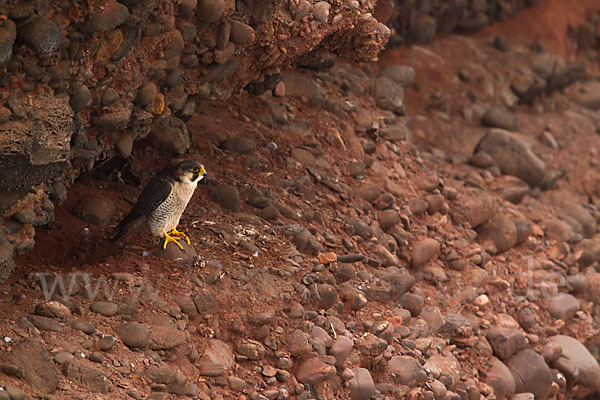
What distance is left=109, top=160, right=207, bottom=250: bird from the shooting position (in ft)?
17.4

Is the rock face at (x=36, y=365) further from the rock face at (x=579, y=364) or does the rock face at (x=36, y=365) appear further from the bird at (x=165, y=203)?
the rock face at (x=579, y=364)

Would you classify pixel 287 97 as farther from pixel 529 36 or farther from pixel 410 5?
pixel 529 36

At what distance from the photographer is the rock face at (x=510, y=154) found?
9156 mm

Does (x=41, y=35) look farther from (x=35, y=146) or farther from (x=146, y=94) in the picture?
(x=146, y=94)

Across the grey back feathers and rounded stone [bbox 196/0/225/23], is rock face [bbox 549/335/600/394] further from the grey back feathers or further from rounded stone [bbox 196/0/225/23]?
rounded stone [bbox 196/0/225/23]

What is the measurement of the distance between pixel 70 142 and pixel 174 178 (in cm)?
99

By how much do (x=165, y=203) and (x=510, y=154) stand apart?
477cm

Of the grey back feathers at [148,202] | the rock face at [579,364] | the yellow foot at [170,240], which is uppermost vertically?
the grey back feathers at [148,202]

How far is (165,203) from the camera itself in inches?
211

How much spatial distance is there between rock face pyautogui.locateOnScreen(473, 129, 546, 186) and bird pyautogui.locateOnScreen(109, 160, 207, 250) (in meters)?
4.45

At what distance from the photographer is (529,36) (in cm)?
1171

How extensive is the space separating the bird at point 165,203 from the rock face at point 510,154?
14.6 ft

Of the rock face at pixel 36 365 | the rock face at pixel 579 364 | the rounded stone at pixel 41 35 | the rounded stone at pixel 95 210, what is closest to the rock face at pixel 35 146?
the rounded stone at pixel 41 35

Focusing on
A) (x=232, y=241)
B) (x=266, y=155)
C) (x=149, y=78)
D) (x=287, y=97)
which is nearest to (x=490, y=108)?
(x=287, y=97)
